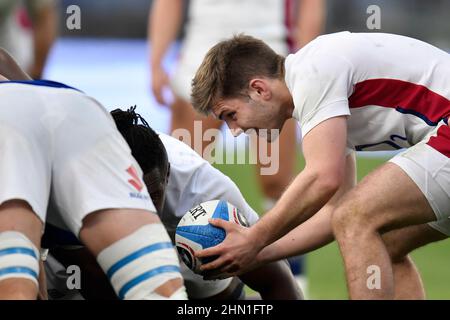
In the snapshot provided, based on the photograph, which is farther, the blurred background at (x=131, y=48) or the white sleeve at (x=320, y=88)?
the blurred background at (x=131, y=48)

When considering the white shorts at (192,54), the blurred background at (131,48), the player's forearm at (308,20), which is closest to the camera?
the white shorts at (192,54)

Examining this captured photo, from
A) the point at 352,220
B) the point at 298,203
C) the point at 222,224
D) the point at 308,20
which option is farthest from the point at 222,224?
the point at 308,20

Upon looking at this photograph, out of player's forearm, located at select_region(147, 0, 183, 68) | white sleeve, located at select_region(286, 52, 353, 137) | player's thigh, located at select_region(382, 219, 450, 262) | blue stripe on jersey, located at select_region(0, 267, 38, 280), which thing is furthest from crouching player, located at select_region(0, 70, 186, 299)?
player's forearm, located at select_region(147, 0, 183, 68)

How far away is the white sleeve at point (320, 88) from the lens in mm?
4441

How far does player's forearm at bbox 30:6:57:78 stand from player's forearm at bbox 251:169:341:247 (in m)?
4.32

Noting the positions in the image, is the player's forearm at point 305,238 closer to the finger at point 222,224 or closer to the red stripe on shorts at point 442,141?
the finger at point 222,224

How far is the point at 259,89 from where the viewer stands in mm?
4812

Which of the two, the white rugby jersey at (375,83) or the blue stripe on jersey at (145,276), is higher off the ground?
the white rugby jersey at (375,83)

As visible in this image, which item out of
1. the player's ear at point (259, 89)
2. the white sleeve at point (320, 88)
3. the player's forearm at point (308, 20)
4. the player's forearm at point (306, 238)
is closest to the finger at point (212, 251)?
the player's forearm at point (306, 238)

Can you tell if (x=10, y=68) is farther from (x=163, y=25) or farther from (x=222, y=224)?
(x=163, y=25)

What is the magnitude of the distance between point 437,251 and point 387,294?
4756 mm

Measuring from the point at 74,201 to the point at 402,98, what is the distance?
1.63 metres

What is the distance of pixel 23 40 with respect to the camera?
375 inches

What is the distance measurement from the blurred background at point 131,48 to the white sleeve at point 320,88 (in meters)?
2.70
